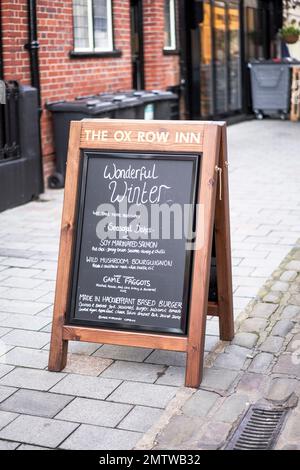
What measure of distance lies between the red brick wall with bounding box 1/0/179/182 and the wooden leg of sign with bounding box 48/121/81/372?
16.2ft

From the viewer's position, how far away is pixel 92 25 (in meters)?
11.1

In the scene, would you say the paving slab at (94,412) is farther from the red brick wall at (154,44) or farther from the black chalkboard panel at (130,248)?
the red brick wall at (154,44)

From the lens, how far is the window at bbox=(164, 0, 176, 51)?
14000 millimetres

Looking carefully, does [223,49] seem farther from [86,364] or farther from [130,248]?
[86,364]

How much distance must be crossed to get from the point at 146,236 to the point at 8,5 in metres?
5.47

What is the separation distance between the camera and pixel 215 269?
4.70m

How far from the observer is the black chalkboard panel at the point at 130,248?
4.32m

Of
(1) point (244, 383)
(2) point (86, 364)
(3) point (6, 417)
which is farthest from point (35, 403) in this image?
(1) point (244, 383)

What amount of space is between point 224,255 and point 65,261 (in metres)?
0.89

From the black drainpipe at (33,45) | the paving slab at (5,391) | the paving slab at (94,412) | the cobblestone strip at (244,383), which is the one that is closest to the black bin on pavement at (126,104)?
the black drainpipe at (33,45)

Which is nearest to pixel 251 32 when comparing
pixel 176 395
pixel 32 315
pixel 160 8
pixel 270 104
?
pixel 270 104

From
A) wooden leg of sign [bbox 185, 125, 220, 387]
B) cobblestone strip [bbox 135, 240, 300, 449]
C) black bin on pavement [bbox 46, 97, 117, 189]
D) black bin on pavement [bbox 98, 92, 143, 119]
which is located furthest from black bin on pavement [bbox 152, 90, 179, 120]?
wooden leg of sign [bbox 185, 125, 220, 387]

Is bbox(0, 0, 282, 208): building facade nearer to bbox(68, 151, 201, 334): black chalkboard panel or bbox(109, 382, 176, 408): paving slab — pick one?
bbox(68, 151, 201, 334): black chalkboard panel
